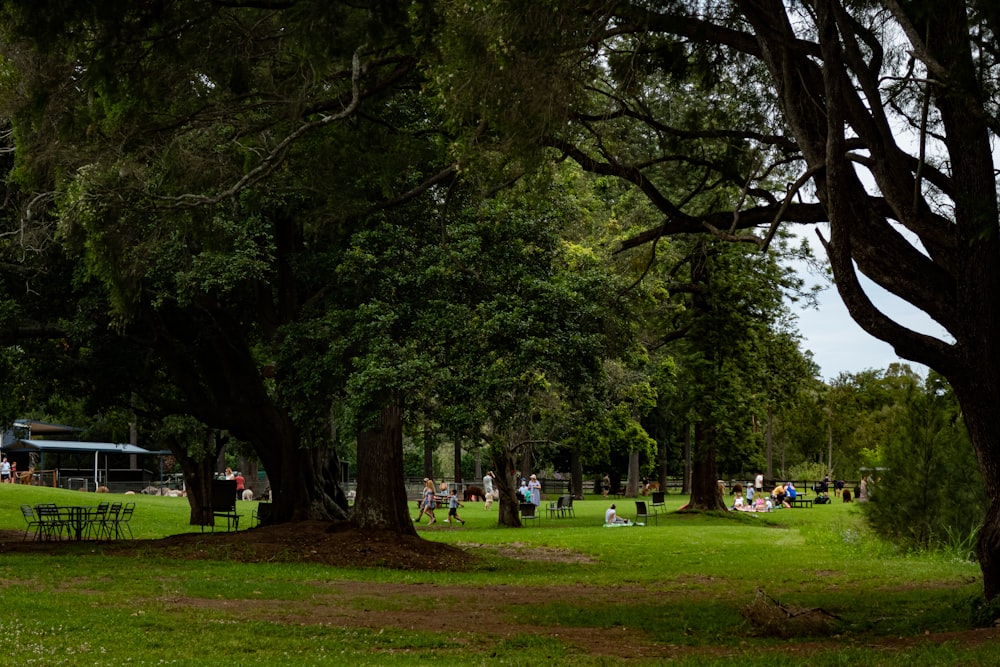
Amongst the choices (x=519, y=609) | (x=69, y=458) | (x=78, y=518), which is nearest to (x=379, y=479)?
(x=78, y=518)

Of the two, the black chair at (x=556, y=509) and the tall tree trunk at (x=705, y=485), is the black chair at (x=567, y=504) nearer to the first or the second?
the black chair at (x=556, y=509)

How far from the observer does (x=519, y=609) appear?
1420 cm

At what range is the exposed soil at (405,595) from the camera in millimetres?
11031

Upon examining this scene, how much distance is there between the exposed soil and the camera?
11031 millimetres

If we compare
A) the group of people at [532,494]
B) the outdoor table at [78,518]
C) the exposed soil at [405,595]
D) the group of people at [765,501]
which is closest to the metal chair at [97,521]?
the outdoor table at [78,518]

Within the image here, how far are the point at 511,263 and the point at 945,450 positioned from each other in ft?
29.2

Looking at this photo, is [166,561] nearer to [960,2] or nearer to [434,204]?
[434,204]

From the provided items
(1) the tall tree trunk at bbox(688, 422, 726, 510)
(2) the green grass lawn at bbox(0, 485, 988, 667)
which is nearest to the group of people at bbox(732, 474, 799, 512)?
(1) the tall tree trunk at bbox(688, 422, 726, 510)

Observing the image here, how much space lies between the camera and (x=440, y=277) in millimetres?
19547

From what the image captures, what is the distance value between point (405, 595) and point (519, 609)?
208 cm

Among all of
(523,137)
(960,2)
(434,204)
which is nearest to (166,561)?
(434,204)

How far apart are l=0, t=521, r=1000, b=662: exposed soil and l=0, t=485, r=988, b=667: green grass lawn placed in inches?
2.6

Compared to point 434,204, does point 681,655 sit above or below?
below

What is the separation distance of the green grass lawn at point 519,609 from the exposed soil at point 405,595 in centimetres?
6
